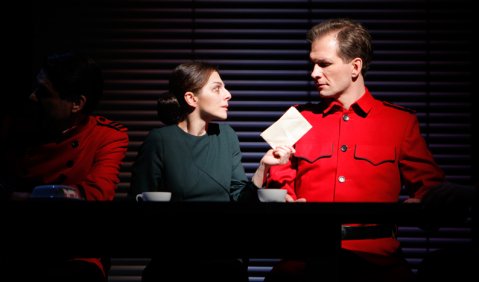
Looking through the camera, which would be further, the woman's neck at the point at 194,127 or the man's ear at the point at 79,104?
the woman's neck at the point at 194,127

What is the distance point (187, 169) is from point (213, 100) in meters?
0.46

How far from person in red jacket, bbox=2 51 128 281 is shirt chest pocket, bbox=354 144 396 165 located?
1.41 m

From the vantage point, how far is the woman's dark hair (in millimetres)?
3332

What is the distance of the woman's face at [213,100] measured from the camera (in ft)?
11.4

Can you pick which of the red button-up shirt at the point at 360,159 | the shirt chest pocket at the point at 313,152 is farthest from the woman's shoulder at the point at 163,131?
the shirt chest pocket at the point at 313,152

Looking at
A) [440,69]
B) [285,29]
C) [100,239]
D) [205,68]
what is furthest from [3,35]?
[440,69]

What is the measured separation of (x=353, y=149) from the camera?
127 inches

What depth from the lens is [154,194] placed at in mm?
2479

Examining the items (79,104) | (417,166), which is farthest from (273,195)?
(79,104)

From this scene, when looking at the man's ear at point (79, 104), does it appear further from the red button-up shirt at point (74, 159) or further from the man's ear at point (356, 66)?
the man's ear at point (356, 66)

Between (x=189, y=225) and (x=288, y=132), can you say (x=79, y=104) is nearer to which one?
(x=288, y=132)

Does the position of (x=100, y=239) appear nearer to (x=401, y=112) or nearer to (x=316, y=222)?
(x=316, y=222)

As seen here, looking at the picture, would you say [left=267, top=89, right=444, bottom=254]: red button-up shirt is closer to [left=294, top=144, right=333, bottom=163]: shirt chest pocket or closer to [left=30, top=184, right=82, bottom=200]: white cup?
[left=294, top=144, right=333, bottom=163]: shirt chest pocket

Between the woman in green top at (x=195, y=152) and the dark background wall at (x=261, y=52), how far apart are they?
67cm
